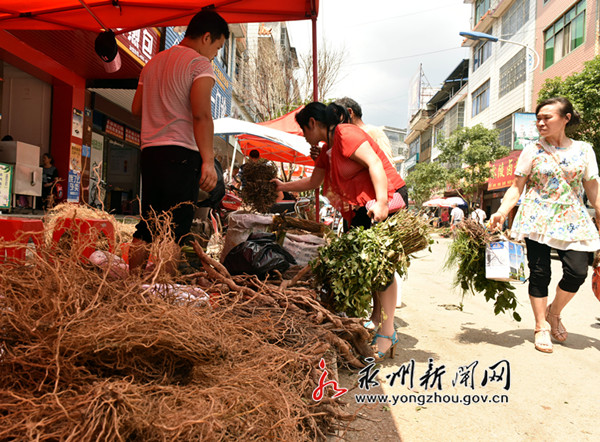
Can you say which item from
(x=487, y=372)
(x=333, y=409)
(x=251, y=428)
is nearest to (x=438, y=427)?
(x=333, y=409)

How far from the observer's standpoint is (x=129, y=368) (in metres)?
1.31

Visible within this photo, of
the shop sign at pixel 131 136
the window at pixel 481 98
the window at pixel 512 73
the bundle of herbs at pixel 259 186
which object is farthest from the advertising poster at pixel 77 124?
the window at pixel 481 98

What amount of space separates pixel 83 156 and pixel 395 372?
8999mm

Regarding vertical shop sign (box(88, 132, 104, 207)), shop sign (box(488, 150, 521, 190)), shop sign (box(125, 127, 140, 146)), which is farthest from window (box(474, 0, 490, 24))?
vertical shop sign (box(88, 132, 104, 207))

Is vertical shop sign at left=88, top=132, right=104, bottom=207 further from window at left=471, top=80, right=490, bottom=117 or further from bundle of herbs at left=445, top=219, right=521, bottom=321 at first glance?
window at left=471, top=80, right=490, bottom=117

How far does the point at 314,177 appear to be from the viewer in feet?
11.3

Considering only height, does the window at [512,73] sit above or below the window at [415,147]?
below

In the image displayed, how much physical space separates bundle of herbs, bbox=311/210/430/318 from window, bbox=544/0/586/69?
69.1ft

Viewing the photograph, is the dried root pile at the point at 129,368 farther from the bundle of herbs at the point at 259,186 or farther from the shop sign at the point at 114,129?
the shop sign at the point at 114,129

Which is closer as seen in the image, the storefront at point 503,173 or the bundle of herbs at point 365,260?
the bundle of herbs at point 365,260

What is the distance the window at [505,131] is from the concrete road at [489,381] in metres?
24.7

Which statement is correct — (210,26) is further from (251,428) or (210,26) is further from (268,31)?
(268,31)

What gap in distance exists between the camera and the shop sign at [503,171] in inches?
904

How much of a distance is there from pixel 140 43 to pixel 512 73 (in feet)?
81.5
